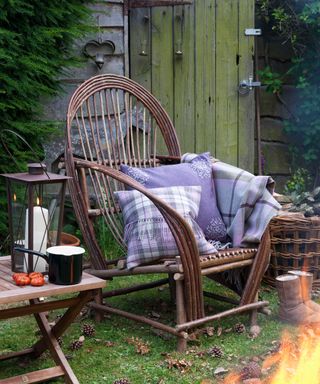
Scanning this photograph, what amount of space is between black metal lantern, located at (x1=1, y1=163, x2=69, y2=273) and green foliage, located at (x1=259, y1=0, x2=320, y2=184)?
122 inches

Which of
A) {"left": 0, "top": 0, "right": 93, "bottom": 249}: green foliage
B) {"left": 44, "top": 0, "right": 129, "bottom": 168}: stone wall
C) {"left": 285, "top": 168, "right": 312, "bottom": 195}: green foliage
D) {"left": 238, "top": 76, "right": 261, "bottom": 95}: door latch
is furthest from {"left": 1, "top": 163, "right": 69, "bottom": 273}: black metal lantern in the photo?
{"left": 285, "top": 168, "right": 312, "bottom": 195}: green foliage

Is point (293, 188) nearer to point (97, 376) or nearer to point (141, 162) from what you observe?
point (141, 162)

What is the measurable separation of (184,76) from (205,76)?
0.14 metres

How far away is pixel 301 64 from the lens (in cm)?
512

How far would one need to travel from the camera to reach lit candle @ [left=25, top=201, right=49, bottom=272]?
2.26 m

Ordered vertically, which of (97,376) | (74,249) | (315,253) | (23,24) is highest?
(23,24)

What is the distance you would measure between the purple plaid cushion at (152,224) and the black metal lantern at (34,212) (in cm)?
45

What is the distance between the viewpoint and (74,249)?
2.23 meters

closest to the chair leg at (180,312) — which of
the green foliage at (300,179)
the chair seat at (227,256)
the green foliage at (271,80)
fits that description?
the chair seat at (227,256)

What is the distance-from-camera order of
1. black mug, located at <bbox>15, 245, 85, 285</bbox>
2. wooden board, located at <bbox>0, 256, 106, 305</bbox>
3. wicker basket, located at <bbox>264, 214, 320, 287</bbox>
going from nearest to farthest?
wooden board, located at <bbox>0, 256, 106, 305</bbox>, black mug, located at <bbox>15, 245, 85, 285</bbox>, wicker basket, located at <bbox>264, 214, 320, 287</bbox>

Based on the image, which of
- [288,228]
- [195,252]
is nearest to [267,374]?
[195,252]

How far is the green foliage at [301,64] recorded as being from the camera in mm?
5035

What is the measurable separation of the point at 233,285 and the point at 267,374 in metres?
0.70

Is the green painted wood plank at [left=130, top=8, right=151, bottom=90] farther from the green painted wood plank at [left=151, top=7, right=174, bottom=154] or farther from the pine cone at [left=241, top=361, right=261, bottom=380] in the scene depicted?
the pine cone at [left=241, top=361, right=261, bottom=380]
